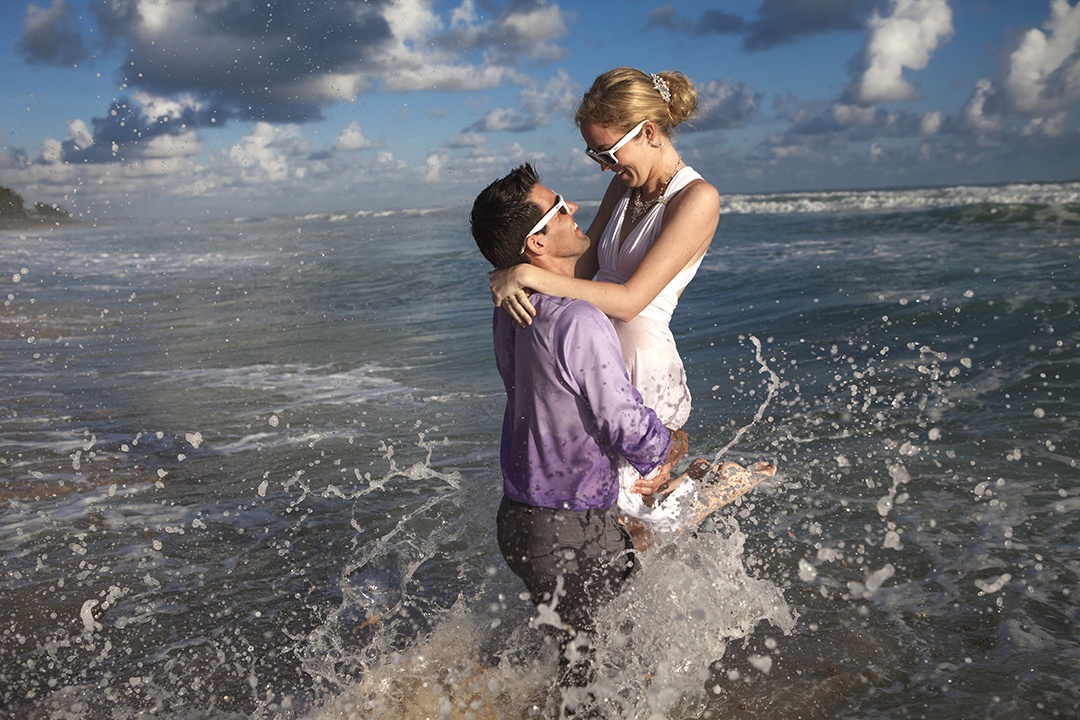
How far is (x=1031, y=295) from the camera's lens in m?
11.5

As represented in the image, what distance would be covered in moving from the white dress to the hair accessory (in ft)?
0.97

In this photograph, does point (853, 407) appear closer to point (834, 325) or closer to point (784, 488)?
point (784, 488)

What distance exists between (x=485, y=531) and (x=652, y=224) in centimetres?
266

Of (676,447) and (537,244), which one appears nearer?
(537,244)

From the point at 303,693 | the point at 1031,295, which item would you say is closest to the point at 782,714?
the point at 303,693

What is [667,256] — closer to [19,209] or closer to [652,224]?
[652,224]

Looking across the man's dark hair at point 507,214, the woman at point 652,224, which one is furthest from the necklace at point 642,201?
the man's dark hair at point 507,214

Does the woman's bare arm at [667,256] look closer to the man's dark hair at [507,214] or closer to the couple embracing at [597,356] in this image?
the couple embracing at [597,356]

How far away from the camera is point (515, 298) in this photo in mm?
3053

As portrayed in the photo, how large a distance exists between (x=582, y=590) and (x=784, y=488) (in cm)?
322

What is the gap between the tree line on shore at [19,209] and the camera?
40531 millimetres

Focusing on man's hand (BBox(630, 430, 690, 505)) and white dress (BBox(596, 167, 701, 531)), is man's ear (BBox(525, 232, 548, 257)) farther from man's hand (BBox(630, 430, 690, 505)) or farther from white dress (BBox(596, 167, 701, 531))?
man's hand (BBox(630, 430, 690, 505))

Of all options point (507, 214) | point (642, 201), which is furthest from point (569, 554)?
point (642, 201)

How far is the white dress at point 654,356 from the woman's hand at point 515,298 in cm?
71
